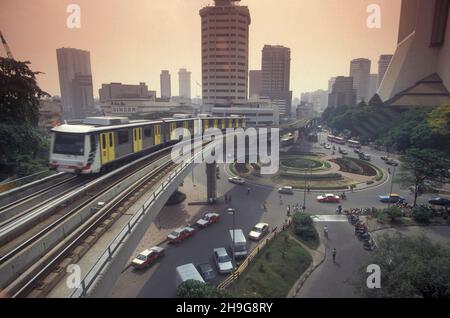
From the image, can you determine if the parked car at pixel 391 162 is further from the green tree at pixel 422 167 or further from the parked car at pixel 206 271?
the parked car at pixel 206 271

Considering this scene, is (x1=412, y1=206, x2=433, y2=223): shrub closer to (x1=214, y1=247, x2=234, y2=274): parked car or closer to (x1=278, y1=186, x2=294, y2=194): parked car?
(x1=278, y1=186, x2=294, y2=194): parked car

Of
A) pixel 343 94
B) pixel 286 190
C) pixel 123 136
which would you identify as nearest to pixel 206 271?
pixel 123 136

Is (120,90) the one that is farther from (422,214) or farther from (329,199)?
(422,214)

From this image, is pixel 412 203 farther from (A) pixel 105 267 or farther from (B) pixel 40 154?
(B) pixel 40 154

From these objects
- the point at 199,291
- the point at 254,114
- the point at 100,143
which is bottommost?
the point at 199,291

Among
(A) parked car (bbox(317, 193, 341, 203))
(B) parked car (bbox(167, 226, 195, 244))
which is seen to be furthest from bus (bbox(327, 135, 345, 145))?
(B) parked car (bbox(167, 226, 195, 244))

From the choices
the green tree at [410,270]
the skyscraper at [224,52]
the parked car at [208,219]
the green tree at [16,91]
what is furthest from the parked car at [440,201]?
the skyscraper at [224,52]
